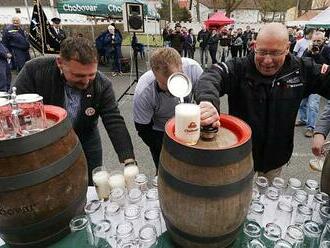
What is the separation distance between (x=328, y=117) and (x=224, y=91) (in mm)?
813

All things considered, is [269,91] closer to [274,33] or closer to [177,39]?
[274,33]

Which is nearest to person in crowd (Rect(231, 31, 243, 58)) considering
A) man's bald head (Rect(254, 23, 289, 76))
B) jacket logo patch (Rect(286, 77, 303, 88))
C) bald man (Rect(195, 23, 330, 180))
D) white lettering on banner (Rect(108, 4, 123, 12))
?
white lettering on banner (Rect(108, 4, 123, 12))

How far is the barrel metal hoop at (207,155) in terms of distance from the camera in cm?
83

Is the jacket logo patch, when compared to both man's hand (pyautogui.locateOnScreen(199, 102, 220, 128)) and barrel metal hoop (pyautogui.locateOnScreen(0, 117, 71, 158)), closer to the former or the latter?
man's hand (pyautogui.locateOnScreen(199, 102, 220, 128))

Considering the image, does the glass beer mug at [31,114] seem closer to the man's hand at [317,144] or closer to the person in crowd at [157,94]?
the person in crowd at [157,94]

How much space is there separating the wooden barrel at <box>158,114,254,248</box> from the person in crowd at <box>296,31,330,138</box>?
4247 mm

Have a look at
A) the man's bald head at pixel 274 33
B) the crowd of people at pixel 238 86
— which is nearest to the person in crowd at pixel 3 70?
the crowd of people at pixel 238 86

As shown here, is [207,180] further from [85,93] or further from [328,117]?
[328,117]

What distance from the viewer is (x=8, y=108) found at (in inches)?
38.7

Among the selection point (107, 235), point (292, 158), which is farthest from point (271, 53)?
point (292, 158)

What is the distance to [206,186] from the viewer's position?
864mm

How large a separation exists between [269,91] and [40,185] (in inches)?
54.3

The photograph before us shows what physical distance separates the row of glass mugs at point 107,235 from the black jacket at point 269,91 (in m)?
0.98

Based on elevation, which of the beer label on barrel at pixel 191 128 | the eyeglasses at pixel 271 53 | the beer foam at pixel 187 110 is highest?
the eyeglasses at pixel 271 53
